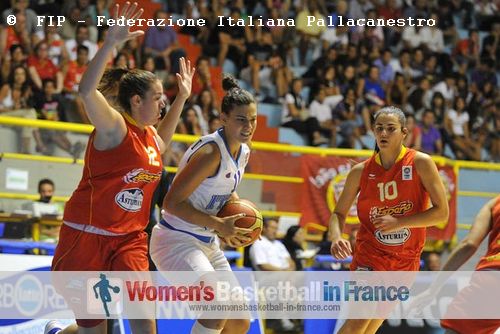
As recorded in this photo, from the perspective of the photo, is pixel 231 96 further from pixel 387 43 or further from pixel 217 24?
pixel 387 43

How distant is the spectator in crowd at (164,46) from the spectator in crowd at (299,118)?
180 centimetres

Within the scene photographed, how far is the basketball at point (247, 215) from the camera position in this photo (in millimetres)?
5906

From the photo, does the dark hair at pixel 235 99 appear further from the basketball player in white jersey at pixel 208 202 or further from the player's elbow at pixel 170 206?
the player's elbow at pixel 170 206

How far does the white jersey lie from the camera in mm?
5910

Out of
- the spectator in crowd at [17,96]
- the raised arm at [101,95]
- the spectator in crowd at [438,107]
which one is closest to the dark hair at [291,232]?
the spectator in crowd at [17,96]

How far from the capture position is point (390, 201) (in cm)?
639

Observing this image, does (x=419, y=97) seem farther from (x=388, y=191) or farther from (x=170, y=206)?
(x=170, y=206)

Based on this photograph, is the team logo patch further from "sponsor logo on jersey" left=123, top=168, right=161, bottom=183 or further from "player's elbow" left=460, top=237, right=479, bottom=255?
"sponsor logo on jersey" left=123, top=168, right=161, bottom=183

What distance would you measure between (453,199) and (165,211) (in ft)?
19.4

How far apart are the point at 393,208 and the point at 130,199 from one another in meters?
2.01

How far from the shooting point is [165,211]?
603 cm

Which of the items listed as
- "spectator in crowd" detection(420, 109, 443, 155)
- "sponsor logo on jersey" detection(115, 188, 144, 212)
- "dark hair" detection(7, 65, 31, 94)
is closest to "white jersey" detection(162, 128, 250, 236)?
"sponsor logo on jersey" detection(115, 188, 144, 212)

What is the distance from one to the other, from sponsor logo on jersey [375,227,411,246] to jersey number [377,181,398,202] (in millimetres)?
247

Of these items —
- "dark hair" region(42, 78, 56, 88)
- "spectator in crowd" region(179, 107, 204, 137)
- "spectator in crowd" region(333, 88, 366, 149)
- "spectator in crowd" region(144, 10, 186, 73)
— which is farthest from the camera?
"spectator in crowd" region(333, 88, 366, 149)
